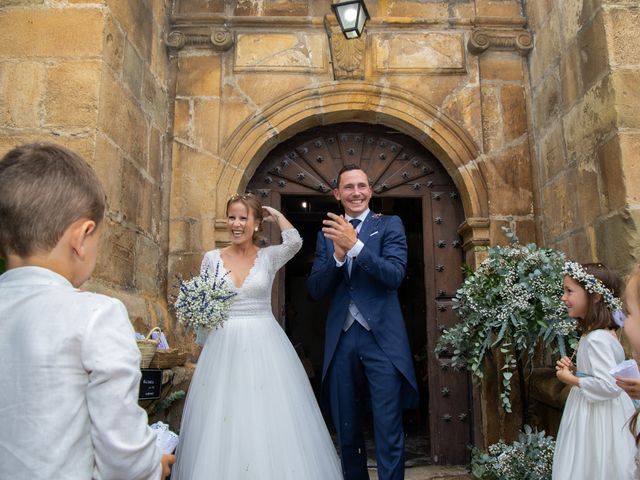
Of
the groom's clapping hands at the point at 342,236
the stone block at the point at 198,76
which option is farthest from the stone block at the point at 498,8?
the groom's clapping hands at the point at 342,236

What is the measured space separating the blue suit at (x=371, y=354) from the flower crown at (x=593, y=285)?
81 centimetres

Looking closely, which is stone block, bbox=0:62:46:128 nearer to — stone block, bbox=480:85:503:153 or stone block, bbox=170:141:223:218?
stone block, bbox=170:141:223:218

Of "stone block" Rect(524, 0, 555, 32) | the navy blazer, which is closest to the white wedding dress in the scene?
the navy blazer

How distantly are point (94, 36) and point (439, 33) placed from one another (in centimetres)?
265

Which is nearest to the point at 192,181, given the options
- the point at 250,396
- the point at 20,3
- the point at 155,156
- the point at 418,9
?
the point at 155,156

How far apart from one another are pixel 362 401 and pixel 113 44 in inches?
101

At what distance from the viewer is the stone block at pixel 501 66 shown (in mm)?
4191

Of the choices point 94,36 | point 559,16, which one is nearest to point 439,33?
point 559,16

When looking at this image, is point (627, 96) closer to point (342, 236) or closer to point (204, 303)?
point (342, 236)

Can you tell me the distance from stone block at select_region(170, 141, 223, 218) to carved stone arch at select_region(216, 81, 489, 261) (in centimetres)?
9

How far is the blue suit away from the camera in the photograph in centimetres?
257

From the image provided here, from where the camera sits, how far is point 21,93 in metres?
2.99

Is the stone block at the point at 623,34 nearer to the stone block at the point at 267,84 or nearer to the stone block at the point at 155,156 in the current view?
the stone block at the point at 267,84

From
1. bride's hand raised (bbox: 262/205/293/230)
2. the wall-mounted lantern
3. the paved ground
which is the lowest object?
the paved ground
